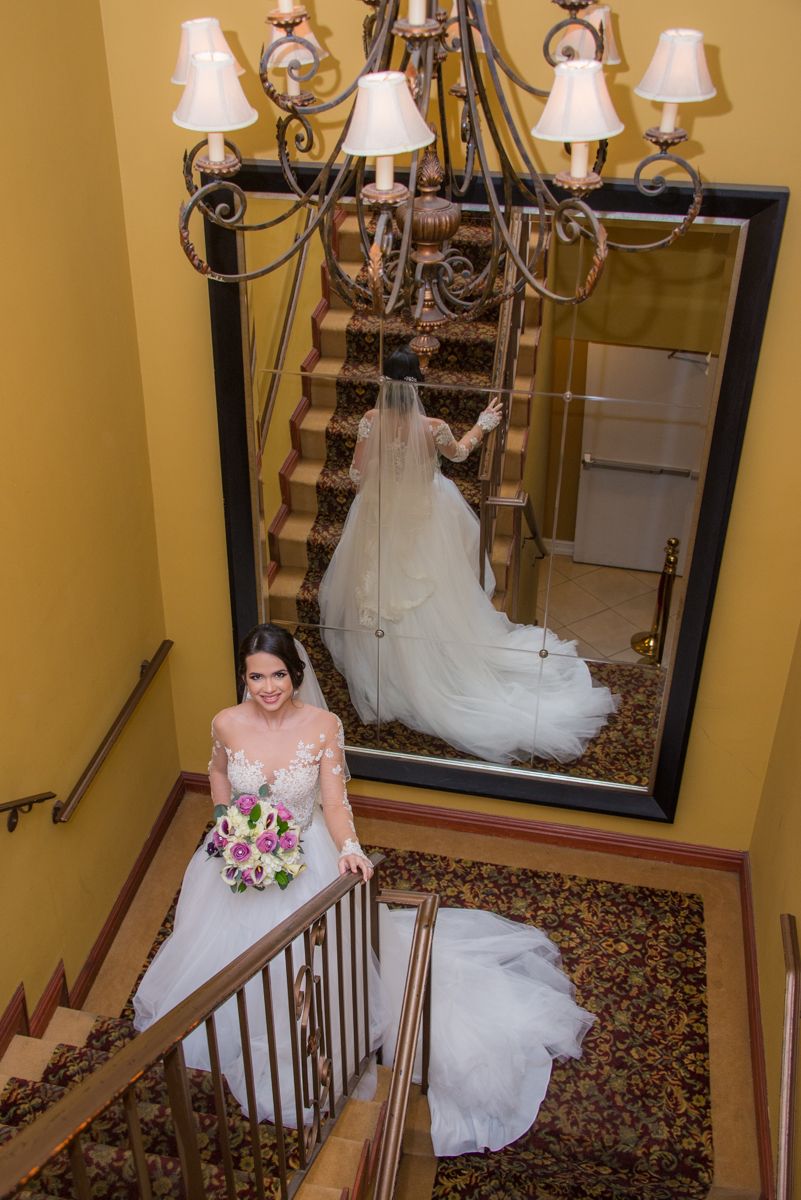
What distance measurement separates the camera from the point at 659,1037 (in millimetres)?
4047

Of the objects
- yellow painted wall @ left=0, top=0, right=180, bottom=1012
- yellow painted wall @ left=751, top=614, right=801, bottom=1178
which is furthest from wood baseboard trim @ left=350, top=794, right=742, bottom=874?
yellow painted wall @ left=0, top=0, right=180, bottom=1012

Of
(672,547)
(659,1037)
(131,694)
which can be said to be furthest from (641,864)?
(131,694)

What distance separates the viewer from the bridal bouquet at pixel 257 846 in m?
3.38

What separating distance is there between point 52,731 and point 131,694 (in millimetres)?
678

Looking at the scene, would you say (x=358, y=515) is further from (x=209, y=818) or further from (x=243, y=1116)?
(x=243, y=1116)

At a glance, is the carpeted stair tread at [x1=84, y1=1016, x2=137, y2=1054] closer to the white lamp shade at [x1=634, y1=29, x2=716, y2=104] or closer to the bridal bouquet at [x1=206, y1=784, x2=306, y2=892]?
the bridal bouquet at [x1=206, y1=784, x2=306, y2=892]

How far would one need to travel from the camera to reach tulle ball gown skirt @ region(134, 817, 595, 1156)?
3.53 metres

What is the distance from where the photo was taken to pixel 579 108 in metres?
1.94

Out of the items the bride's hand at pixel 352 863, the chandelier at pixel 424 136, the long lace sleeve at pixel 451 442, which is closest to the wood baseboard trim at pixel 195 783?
Result: the bride's hand at pixel 352 863

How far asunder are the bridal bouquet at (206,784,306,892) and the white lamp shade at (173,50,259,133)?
212 cm

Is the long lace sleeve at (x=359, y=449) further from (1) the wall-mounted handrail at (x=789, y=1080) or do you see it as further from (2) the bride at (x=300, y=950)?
(1) the wall-mounted handrail at (x=789, y=1080)

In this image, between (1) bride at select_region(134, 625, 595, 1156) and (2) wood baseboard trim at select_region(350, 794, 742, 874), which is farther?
(2) wood baseboard trim at select_region(350, 794, 742, 874)

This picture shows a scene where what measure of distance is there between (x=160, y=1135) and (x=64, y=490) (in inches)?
84.0

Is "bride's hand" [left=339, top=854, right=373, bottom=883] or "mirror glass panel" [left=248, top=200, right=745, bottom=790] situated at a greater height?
"mirror glass panel" [left=248, top=200, right=745, bottom=790]
